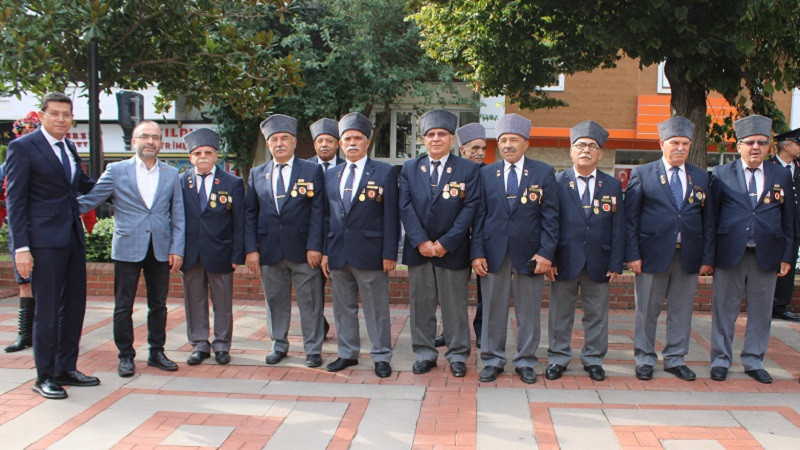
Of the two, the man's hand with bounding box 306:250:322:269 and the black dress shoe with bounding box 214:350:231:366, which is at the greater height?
the man's hand with bounding box 306:250:322:269

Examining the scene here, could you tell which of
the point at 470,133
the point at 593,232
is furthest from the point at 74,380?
the point at 593,232

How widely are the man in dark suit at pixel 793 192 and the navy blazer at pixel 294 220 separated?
3892 mm

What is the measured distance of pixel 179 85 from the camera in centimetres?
914

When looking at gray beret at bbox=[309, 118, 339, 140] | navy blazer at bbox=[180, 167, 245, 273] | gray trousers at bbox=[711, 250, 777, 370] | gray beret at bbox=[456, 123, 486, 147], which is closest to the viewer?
gray trousers at bbox=[711, 250, 777, 370]

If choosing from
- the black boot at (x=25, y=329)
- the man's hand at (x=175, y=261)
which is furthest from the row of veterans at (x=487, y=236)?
the black boot at (x=25, y=329)

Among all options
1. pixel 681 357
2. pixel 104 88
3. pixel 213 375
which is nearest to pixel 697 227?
pixel 681 357

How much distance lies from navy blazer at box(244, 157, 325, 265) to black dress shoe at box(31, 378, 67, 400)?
5.86ft

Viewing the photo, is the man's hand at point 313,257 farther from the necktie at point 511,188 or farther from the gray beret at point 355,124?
the necktie at point 511,188

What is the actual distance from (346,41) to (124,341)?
13.3m

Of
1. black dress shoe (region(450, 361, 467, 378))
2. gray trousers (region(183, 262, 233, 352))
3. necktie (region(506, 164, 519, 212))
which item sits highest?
necktie (region(506, 164, 519, 212))

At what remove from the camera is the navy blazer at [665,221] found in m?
5.44

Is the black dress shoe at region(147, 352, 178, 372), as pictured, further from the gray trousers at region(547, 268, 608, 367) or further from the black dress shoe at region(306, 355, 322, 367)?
the gray trousers at region(547, 268, 608, 367)

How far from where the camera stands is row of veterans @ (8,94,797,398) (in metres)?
5.41

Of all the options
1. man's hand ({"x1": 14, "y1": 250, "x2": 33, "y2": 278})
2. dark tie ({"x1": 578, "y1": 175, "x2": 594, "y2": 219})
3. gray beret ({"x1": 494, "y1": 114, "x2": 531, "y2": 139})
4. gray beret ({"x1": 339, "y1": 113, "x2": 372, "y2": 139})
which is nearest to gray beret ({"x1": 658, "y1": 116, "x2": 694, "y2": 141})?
dark tie ({"x1": 578, "y1": 175, "x2": 594, "y2": 219})
